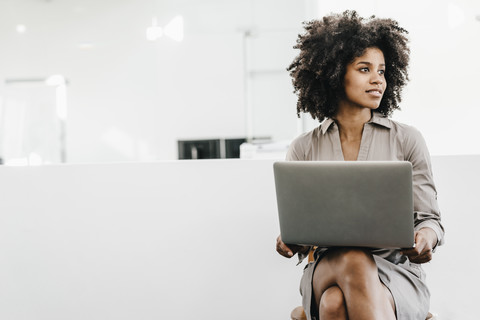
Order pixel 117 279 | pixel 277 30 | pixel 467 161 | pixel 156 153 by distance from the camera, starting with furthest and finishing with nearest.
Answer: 1. pixel 156 153
2. pixel 277 30
3. pixel 117 279
4. pixel 467 161

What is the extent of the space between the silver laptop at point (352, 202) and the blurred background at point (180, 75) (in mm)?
1784

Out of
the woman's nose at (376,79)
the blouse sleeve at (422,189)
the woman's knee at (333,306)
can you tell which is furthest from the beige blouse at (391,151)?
the woman's knee at (333,306)

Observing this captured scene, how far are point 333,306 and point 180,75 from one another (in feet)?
13.1

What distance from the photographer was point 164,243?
1544 millimetres

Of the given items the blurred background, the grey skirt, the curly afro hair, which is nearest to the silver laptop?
the grey skirt

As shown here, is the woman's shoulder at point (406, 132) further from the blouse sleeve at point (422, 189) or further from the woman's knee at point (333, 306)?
the woman's knee at point (333, 306)

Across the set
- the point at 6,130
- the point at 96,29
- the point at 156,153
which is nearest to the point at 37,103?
the point at 6,130

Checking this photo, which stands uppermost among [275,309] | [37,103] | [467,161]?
[37,103]

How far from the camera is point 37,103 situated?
5281 mm

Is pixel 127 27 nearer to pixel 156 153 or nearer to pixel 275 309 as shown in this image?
pixel 156 153

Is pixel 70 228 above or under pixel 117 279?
above

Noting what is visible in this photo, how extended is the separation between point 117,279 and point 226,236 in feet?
1.59

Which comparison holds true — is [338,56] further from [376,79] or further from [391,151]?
[391,151]

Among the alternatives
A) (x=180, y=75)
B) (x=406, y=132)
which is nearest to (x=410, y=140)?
(x=406, y=132)
